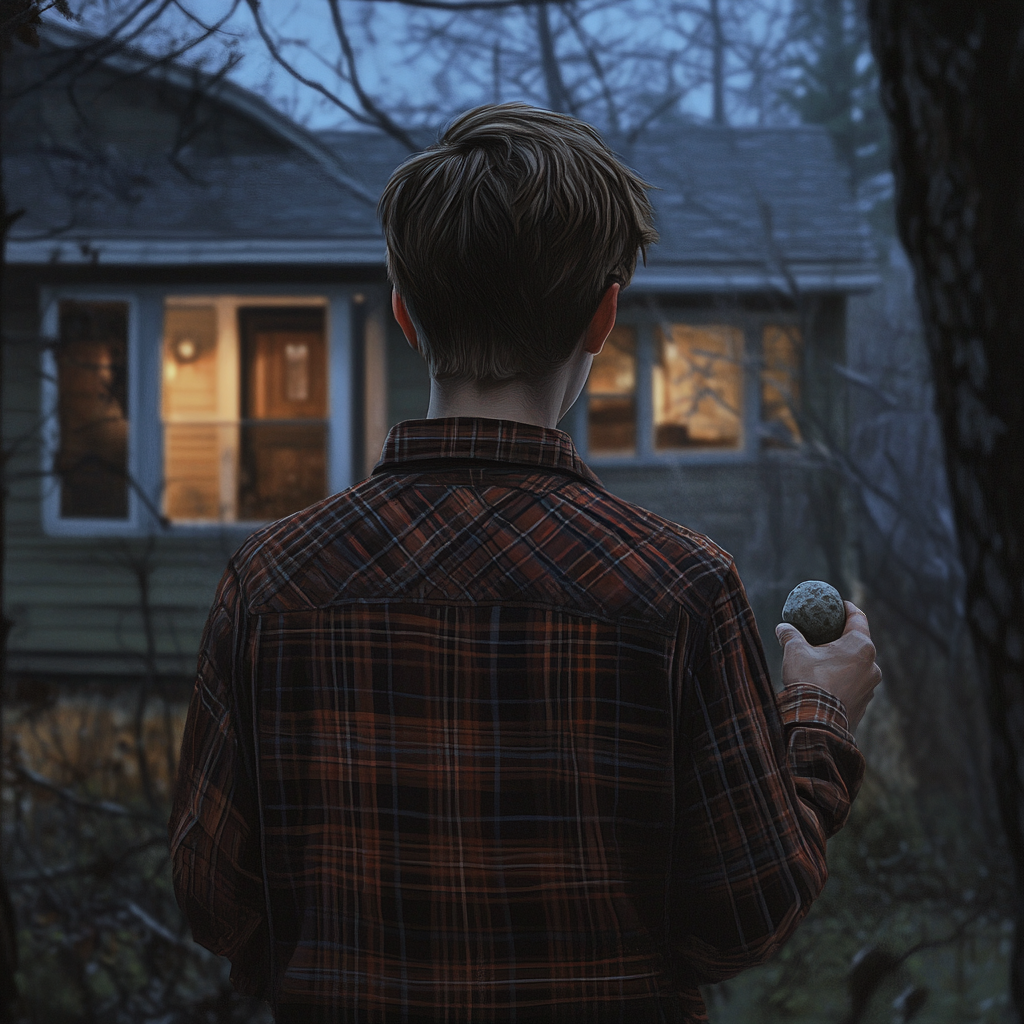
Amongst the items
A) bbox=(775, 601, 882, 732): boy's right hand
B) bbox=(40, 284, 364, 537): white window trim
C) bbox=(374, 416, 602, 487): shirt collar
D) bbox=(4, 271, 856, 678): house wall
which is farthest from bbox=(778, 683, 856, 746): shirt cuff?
bbox=(40, 284, 364, 537): white window trim

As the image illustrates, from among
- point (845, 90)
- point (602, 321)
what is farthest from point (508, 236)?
point (845, 90)

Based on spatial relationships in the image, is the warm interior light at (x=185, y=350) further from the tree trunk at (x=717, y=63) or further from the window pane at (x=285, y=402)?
the tree trunk at (x=717, y=63)

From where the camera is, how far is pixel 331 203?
5062 mm

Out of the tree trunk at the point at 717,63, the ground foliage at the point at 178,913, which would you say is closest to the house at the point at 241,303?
the tree trunk at the point at 717,63

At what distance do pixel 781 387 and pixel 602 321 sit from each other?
398cm

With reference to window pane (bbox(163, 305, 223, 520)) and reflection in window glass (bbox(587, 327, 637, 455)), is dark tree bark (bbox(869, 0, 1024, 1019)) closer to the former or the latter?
reflection in window glass (bbox(587, 327, 637, 455))

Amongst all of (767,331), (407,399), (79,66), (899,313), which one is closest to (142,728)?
(407,399)

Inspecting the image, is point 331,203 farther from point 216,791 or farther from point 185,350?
point 216,791

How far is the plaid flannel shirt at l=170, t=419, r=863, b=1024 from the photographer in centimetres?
96

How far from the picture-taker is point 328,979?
0.98 metres

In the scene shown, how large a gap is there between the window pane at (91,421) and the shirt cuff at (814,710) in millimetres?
4398

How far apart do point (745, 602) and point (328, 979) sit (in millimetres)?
546

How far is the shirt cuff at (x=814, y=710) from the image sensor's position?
109 centimetres

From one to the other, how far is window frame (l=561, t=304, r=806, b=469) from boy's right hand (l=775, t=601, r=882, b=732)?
139 inches
